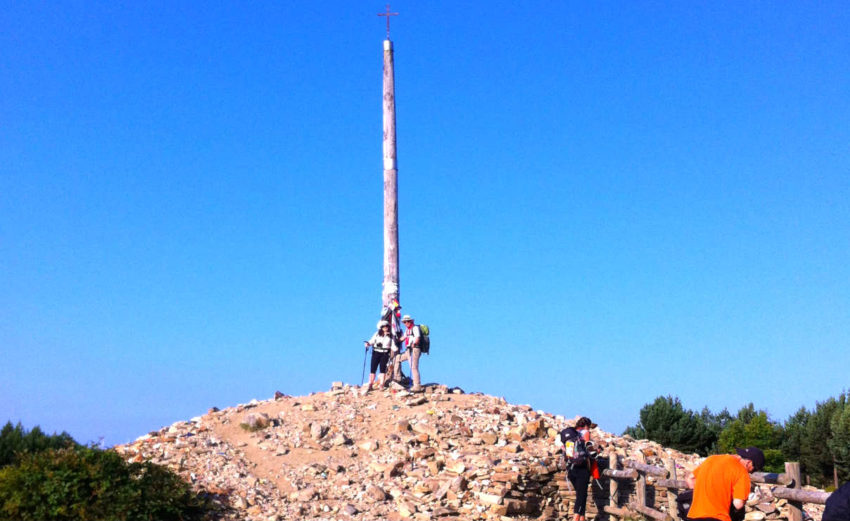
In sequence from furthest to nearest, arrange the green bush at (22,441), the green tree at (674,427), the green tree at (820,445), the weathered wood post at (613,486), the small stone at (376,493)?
the green tree at (674,427) → the green tree at (820,445) → the green bush at (22,441) → the weathered wood post at (613,486) → the small stone at (376,493)

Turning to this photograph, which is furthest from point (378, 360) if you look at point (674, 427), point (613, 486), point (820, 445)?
point (820, 445)

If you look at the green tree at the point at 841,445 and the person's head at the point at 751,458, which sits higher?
the green tree at the point at 841,445

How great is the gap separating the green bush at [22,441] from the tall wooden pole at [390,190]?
28.6ft

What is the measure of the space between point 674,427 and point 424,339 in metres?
10.5

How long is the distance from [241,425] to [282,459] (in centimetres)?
230

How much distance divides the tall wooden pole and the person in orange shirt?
13.3 m

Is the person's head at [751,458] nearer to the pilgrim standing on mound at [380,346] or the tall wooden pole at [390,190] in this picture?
the pilgrim standing on mound at [380,346]

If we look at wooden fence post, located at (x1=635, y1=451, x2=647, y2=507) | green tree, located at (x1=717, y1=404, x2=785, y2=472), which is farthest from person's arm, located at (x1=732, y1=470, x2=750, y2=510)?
green tree, located at (x1=717, y1=404, x2=785, y2=472)

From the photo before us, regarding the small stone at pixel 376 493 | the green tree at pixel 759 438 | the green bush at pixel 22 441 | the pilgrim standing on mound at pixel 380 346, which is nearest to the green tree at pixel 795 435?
the green tree at pixel 759 438

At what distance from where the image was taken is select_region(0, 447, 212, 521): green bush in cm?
1341

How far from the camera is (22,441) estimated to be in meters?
19.1

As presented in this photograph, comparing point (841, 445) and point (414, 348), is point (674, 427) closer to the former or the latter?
point (841, 445)

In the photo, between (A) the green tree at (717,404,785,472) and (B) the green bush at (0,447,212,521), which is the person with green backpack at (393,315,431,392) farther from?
(A) the green tree at (717,404,785,472)

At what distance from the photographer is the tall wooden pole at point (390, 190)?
2259 centimetres
